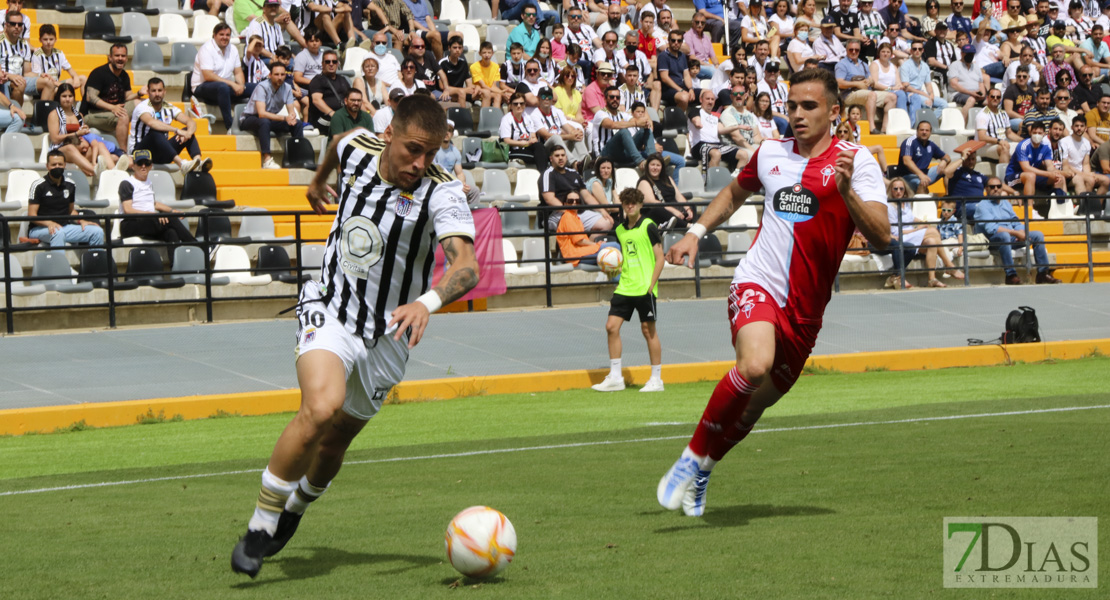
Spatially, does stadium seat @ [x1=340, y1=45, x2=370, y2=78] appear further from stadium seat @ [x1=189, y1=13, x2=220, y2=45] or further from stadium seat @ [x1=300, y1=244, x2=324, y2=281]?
stadium seat @ [x1=300, y1=244, x2=324, y2=281]

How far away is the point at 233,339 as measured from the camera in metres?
16.3

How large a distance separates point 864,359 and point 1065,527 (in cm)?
1049

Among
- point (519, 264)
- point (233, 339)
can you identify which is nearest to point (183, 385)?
point (233, 339)

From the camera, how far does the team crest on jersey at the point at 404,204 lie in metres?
6.21

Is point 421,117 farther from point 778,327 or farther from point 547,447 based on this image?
point 547,447

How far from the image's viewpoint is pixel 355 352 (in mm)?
6145

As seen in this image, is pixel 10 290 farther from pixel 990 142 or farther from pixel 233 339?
pixel 990 142

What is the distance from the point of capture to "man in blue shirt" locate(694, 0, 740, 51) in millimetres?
27828

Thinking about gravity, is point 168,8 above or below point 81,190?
above

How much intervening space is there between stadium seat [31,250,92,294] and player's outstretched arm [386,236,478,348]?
39.5 ft

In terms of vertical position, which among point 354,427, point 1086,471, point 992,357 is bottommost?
point 992,357

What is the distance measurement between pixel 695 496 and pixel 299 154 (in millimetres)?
14639

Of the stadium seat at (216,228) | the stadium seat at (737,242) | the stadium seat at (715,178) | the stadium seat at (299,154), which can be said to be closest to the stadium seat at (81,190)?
the stadium seat at (216,228)

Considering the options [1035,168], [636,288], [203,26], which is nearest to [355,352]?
[636,288]
